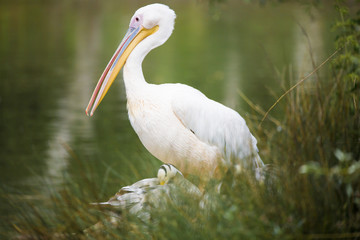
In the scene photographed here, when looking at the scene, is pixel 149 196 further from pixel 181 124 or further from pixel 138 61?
pixel 138 61

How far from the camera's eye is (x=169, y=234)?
343cm

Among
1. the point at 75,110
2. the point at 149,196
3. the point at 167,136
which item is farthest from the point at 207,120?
the point at 75,110

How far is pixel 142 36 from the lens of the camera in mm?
4984

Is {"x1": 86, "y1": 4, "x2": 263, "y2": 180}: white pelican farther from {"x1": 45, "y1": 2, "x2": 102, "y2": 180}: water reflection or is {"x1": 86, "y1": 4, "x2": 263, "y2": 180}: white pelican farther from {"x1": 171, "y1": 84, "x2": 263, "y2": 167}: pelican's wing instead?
{"x1": 45, "y1": 2, "x2": 102, "y2": 180}: water reflection

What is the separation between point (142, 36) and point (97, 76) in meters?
16.7

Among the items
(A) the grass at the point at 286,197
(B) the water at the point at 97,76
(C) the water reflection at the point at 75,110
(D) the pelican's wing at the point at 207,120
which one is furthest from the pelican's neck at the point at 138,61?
(A) the grass at the point at 286,197

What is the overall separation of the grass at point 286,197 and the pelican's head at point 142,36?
3.87 ft

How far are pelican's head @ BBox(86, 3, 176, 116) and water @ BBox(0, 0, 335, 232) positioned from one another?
51 cm

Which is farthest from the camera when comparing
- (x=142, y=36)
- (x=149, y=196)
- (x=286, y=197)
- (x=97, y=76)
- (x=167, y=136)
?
(x=97, y=76)

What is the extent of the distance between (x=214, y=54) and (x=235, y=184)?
77.9 feet

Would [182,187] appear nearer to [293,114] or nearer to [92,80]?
[293,114]

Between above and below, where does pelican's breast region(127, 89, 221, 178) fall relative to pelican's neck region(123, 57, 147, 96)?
below

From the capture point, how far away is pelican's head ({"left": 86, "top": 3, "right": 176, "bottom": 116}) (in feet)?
16.1

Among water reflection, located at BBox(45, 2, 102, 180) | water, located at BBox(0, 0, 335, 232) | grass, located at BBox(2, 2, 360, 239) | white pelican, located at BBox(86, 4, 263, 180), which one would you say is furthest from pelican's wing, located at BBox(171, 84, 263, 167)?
water reflection, located at BBox(45, 2, 102, 180)
